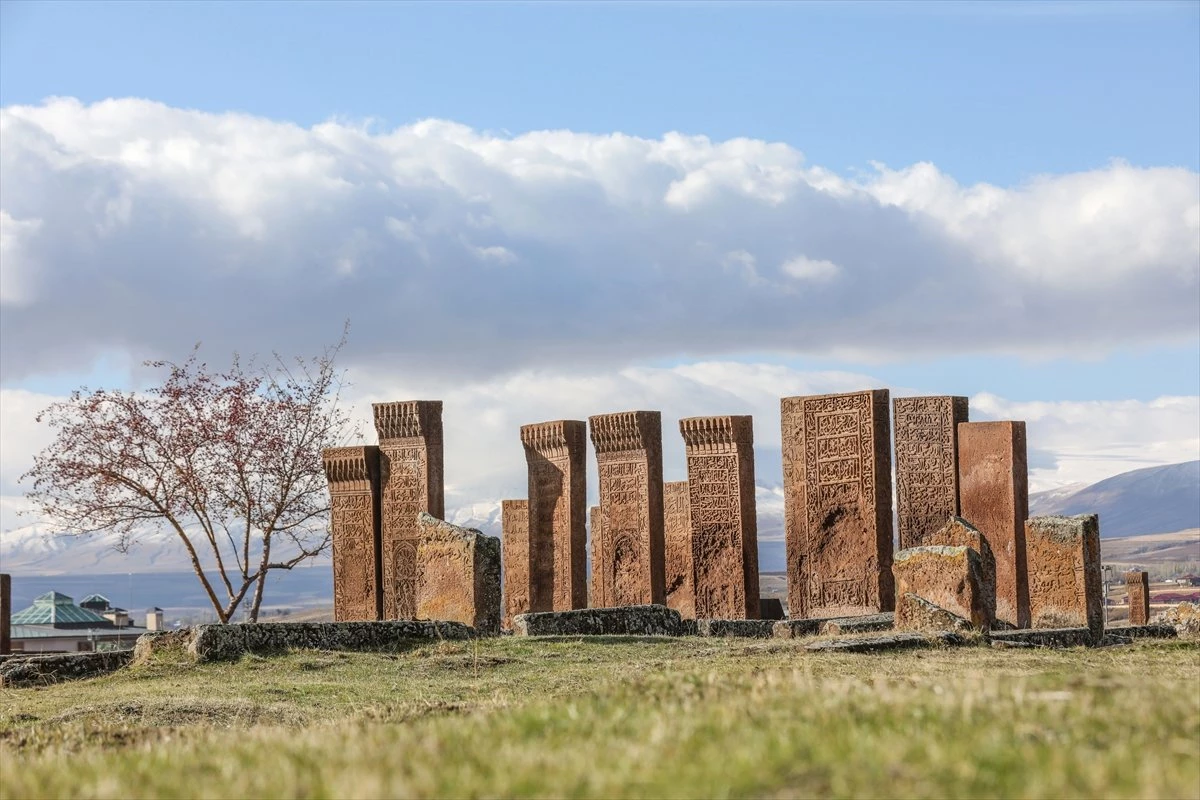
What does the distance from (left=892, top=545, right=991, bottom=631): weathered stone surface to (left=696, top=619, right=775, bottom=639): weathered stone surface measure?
210 centimetres

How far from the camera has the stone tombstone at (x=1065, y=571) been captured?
16516mm

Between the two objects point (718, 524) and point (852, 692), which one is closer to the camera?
point (852, 692)

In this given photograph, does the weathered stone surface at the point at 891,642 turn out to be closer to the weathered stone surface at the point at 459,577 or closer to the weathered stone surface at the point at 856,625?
the weathered stone surface at the point at 856,625

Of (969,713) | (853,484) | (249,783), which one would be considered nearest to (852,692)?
(969,713)

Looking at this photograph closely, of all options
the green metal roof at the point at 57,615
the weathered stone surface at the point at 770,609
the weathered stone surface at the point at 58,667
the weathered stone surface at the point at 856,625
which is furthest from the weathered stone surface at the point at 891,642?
the green metal roof at the point at 57,615

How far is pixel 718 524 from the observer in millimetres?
22719

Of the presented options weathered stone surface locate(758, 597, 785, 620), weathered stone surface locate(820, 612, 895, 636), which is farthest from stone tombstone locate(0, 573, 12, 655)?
weathered stone surface locate(820, 612, 895, 636)

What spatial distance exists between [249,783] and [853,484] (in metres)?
16.5

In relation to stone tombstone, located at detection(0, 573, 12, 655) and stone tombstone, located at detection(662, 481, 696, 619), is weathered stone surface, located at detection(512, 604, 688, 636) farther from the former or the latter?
stone tombstone, located at detection(0, 573, 12, 655)

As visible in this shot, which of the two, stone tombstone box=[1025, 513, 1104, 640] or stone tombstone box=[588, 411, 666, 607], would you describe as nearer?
stone tombstone box=[1025, 513, 1104, 640]

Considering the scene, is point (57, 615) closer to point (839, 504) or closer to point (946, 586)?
point (839, 504)

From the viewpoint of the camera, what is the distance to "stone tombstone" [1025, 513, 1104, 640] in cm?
1652

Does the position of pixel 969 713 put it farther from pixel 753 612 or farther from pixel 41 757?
pixel 753 612

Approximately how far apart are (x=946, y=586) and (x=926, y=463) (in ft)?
17.6
